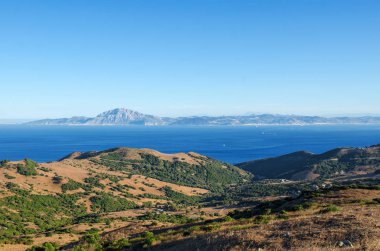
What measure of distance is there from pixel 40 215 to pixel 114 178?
45538 mm

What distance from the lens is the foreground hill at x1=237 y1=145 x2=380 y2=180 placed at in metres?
151

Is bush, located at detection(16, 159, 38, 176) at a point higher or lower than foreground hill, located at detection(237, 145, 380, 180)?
higher

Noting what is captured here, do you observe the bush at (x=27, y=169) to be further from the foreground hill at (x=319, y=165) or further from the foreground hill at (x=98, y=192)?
the foreground hill at (x=319, y=165)

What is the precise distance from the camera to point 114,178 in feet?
378

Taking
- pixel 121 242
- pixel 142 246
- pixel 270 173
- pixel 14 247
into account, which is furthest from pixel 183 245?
pixel 270 173

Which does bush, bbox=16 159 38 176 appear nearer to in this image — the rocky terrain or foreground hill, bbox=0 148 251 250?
foreground hill, bbox=0 148 251 250

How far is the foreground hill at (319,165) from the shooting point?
15062 cm

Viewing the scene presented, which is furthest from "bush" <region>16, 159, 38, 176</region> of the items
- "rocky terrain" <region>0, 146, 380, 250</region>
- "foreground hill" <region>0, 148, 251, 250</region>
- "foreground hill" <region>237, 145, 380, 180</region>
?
"foreground hill" <region>237, 145, 380, 180</region>

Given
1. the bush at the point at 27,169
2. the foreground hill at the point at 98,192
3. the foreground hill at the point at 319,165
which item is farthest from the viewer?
the foreground hill at the point at 319,165

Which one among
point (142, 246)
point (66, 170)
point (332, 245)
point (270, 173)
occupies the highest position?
point (332, 245)

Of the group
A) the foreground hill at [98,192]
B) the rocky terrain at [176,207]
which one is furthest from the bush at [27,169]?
the rocky terrain at [176,207]

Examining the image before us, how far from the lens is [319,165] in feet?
530

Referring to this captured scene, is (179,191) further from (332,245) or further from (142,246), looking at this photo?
(332,245)

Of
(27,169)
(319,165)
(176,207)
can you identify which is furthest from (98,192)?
(319,165)
